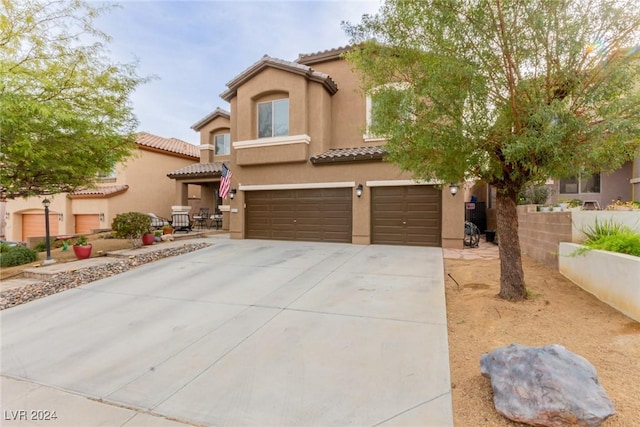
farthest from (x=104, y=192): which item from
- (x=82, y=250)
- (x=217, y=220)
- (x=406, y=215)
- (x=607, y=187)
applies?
(x=607, y=187)

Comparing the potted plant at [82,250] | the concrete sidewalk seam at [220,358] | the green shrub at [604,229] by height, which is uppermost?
the green shrub at [604,229]

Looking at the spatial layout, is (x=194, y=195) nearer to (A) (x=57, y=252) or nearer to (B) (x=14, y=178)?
(A) (x=57, y=252)

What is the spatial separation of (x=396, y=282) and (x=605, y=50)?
16.7 feet

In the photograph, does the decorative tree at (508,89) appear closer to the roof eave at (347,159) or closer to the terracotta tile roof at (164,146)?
the roof eave at (347,159)

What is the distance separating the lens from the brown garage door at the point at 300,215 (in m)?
11.8

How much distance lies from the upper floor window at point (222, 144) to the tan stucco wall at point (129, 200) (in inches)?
152

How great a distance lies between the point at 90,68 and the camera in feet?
29.3

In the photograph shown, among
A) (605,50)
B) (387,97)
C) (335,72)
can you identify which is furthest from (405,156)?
(335,72)

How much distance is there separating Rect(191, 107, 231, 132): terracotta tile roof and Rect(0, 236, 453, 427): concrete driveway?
42.1ft

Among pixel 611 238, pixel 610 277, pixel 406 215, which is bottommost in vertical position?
pixel 610 277

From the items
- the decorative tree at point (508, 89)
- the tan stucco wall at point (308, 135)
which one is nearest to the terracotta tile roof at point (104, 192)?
the tan stucco wall at point (308, 135)

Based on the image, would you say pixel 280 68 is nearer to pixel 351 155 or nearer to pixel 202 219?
pixel 351 155

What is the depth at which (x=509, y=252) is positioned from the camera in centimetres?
538

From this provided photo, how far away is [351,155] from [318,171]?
1.57 metres
